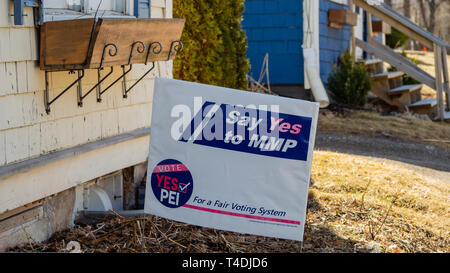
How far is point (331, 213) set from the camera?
194 inches

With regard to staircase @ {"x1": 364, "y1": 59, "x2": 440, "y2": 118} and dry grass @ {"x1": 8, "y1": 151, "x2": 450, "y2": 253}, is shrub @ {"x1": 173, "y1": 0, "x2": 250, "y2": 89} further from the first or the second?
staircase @ {"x1": 364, "y1": 59, "x2": 440, "y2": 118}

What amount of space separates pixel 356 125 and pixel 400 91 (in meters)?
2.78

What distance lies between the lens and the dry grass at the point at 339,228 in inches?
160

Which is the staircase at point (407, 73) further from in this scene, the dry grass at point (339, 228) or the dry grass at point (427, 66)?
the dry grass at point (339, 228)

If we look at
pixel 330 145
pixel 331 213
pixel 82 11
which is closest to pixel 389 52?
pixel 330 145

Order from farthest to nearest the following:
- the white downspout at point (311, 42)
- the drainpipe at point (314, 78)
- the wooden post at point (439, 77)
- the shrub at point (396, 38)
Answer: the shrub at point (396, 38) → the wooden post at point (439, 77) → the white downspout at point (311, 42) → the drainpipe at point (314, 78)

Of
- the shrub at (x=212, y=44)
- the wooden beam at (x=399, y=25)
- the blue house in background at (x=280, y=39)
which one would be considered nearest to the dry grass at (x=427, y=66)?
the wooden beam at (x=399, y=25)

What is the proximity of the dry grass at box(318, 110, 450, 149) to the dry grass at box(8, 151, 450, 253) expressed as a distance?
2.95 meters

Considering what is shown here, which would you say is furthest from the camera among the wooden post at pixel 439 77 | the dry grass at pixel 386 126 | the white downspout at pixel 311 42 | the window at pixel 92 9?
the wooden post at pixel 439 77

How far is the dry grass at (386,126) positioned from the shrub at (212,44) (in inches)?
85.3

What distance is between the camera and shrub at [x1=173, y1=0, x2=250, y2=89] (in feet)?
20.1

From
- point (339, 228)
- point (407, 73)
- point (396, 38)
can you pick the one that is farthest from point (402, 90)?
point (396, 38)

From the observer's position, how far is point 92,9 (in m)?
4.43

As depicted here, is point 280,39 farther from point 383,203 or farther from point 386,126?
point 383,203
